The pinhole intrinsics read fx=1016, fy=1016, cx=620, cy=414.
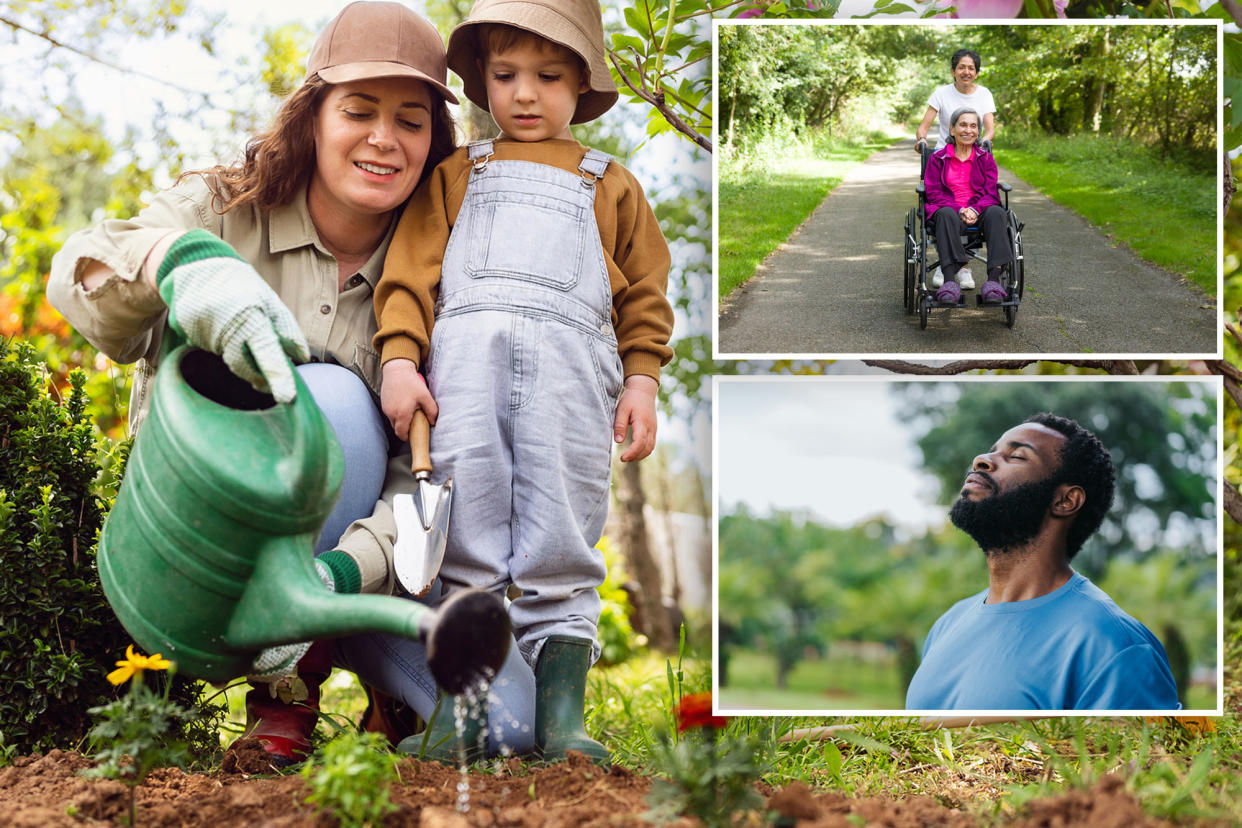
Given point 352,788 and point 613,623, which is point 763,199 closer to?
point 352,788

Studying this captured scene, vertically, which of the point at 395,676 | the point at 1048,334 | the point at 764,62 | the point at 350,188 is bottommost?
the point at 395,676

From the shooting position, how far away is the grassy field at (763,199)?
7.68 ft

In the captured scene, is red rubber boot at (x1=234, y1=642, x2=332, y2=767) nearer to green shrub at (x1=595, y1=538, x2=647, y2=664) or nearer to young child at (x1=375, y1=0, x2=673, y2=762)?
young child at (x1=375, y1=0, x2=673, y2=762)

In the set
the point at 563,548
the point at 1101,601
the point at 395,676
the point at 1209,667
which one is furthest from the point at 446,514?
the point at 1209,667

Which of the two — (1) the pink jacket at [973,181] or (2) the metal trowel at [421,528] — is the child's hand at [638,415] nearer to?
(2) the metal trowel at [421,528]

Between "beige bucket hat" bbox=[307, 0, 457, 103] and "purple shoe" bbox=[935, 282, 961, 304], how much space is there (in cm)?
111

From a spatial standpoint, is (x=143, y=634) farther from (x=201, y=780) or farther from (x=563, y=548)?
(x=563, y=548)

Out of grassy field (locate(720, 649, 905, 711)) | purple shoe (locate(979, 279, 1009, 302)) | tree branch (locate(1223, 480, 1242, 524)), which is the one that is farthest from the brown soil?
tree branch (locate(1223, 480, 1242, 524))

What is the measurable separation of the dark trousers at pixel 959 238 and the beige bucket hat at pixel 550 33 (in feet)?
2.52

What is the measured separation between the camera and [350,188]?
2039 millimetres

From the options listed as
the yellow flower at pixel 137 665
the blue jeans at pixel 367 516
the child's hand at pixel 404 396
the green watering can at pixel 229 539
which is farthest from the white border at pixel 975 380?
the yellow flower at pixel 137 665

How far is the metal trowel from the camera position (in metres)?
1.80

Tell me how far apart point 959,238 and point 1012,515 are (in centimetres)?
68

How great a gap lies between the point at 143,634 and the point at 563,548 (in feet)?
2.40
